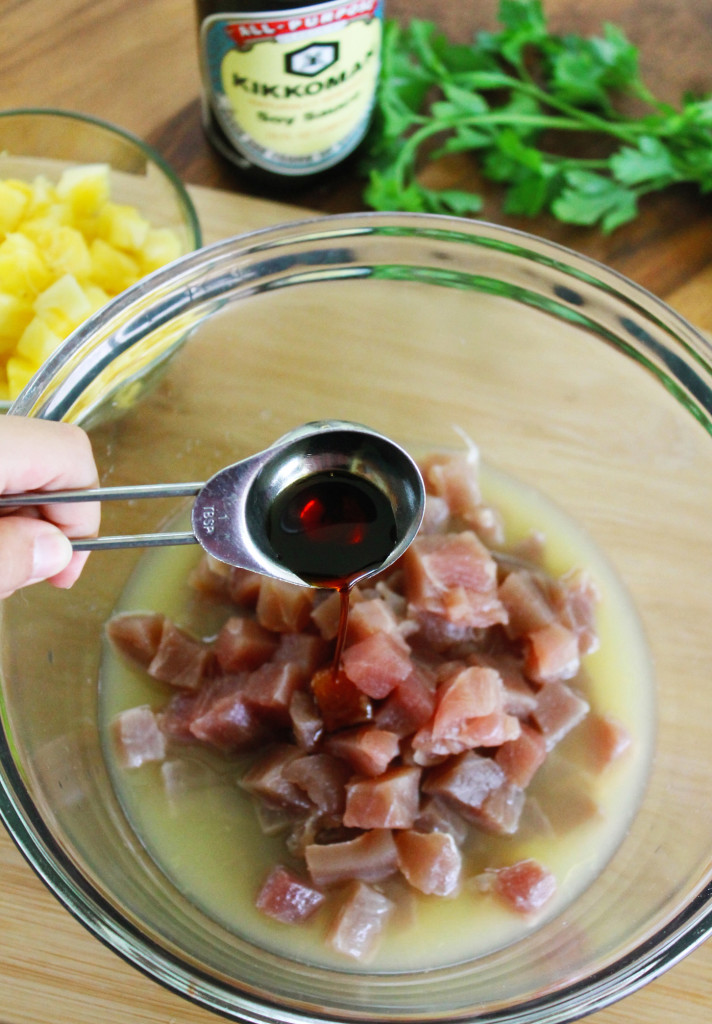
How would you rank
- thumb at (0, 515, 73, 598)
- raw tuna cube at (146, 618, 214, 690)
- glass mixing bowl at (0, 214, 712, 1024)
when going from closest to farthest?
1. thumb at (0, 515, 73, 598)
2. glass mixing bowl at (0, 214, 712, 1024)
3. raw tuna cube at (146, 618, 214, 690)

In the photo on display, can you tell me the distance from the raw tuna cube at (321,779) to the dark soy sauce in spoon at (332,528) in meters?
0.36

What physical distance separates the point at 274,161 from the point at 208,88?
0.82 ft

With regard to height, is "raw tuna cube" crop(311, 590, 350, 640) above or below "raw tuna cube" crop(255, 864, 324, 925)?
above

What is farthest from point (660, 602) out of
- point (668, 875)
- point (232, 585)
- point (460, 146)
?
point (460, 146)

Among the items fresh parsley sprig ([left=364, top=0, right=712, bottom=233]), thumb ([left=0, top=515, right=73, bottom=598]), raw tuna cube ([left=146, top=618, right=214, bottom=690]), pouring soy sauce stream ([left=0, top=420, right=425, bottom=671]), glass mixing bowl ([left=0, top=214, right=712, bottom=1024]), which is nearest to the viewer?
thumb ([left=0, top=515, right=73, bottom=598])

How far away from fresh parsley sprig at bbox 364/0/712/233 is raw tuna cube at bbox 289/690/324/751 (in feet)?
4.51

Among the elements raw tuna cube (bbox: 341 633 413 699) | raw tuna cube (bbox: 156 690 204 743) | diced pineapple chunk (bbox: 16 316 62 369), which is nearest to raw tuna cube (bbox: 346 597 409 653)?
raw tuna cube (bbox: 341 633 413 699)

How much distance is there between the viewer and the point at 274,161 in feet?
8.40

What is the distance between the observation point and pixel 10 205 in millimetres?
2285

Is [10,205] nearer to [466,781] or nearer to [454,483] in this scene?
[454,483]

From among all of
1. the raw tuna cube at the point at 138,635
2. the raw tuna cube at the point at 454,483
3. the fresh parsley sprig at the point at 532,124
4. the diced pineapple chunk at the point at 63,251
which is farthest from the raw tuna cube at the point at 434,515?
the diced pineapple chunk at the point at 63,251

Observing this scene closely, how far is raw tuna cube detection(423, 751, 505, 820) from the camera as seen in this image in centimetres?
194

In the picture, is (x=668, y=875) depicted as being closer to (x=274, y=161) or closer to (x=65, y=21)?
(x=274, y=161)

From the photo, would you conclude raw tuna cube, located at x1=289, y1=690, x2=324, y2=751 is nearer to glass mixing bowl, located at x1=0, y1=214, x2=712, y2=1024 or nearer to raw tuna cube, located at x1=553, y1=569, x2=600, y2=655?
glass mixing bowl, located at x1=0, y1=214, x2=712, y2=1024
